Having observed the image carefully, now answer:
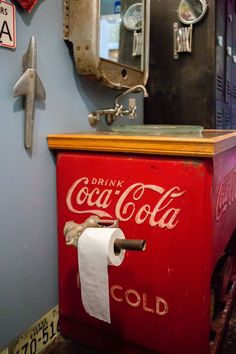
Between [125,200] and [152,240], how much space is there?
0.17 m

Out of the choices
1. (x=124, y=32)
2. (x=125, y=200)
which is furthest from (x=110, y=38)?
(x=125, y=200)

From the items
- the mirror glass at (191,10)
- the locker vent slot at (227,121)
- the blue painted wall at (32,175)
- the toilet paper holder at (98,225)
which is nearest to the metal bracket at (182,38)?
the mirror glass at (191,10)

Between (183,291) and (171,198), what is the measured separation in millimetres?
333

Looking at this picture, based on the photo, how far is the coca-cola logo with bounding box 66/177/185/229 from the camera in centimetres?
113

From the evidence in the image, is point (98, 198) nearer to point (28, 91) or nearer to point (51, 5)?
point (28, 91)

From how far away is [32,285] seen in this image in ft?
4.28

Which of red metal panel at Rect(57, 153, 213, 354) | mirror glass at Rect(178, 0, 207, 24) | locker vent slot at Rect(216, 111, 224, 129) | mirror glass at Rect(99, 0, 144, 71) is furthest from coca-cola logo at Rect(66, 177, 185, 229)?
mirror glass at Rect(178, 0, 207, 24)

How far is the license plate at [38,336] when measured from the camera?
124 centimetres

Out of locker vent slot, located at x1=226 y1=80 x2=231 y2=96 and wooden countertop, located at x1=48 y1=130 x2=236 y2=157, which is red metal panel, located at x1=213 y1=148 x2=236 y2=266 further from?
locker vent slot, located at x1=226 y1=80 x2=231 y2=96

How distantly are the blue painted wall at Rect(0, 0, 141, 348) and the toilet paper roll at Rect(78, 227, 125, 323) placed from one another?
1.07ft

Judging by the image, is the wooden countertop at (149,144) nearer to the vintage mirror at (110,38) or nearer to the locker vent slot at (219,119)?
the vintage mirror at (110,38)

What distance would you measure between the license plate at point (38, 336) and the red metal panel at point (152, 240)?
15 centimetres

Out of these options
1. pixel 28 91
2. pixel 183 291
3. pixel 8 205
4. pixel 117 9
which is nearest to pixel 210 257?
pixel 183 291

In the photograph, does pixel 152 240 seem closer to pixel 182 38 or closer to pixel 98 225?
pixel 98 225
